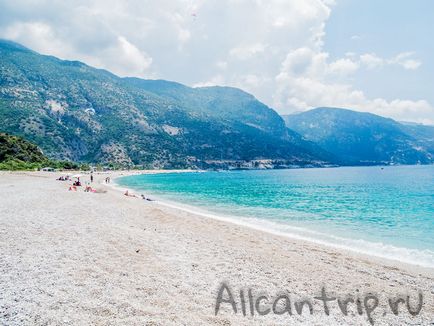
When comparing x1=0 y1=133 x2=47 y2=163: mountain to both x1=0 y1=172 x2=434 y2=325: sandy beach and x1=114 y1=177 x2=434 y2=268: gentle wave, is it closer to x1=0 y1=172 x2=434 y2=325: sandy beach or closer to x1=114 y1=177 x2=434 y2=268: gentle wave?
x1=0 y1=172 x2=434 y2=325: sandy beach

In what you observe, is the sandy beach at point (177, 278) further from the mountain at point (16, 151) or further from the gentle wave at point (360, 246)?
the mountain at point (16, 151)

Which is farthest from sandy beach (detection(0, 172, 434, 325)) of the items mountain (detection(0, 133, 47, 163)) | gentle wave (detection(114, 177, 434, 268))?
mountain (detection(0, 133, 47, 163))

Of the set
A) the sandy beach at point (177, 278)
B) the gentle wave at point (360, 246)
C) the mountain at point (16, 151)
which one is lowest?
the gentle wave at point (360, 246)

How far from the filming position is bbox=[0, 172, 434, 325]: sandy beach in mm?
7289

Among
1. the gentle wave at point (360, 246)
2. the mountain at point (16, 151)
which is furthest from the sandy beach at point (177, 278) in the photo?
the mountain at point (16, 151)

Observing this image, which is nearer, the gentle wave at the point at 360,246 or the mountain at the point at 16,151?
the gentle wave at the point at 360,246

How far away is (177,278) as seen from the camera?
31.8 feet

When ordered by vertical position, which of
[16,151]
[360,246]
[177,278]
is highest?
[16,151]

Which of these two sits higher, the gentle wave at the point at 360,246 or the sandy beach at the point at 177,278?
the sandy beach at the point at 177,278

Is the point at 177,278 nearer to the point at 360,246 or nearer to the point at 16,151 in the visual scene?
the point at 360,246

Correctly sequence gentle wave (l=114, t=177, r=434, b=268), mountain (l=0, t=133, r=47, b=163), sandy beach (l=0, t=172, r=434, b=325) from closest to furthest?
sandy beach (l=0, t=172, r=434, b=325) → gentle wave (l=114, t=177, r=434, b=268) → mountain (l=0, t=133, r=47, b=163)

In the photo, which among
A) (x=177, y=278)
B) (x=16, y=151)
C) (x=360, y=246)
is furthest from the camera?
(x=16, y=151)

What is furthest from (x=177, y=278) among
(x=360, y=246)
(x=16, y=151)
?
(x=16, y=151)

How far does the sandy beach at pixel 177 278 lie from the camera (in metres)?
7.29
